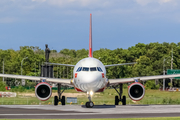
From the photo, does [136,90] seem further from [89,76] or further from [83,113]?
[83,113]

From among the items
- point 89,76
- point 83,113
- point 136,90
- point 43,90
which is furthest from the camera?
point 43,90

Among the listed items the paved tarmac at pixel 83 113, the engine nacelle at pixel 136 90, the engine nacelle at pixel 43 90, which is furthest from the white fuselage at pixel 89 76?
the engine nacelle at pixel 43 90

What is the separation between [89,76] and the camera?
30234 millimetres

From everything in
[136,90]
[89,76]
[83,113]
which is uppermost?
[89,76]

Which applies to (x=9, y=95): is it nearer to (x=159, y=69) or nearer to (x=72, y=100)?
(x=72, y=100)

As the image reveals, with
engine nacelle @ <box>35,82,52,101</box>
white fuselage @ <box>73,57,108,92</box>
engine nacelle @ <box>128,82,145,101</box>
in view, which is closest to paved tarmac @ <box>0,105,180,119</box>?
white fuselage @ <box>73,57,108,92</box>

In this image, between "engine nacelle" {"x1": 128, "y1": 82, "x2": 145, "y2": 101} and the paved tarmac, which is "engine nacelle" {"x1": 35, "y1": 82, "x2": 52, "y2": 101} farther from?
"engine nacelle" {"x1": 128, "y1": 82, "x2": 145, "y2": 101}

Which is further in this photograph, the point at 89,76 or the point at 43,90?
the point at 43,90

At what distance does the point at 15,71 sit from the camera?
143625mm

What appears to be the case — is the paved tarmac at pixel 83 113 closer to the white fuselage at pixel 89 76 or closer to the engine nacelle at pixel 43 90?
the white fuselage at pixel 89 76

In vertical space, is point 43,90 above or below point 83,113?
above

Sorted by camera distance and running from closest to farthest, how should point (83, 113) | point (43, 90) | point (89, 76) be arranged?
point (83, 113) < point (89, 76) < point (43, 90)

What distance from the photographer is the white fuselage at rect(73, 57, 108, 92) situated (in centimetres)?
3027

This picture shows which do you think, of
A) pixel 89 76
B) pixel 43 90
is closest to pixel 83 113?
pixel 89 76
